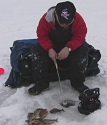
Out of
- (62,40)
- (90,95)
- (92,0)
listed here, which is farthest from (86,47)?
(92,0)

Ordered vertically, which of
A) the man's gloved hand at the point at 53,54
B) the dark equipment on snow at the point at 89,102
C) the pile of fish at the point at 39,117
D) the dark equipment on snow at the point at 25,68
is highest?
the man's gloved hand at the point at 53,54

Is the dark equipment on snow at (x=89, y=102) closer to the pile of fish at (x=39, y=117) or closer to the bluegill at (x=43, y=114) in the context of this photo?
the pile of fish at (x=39, y=117)

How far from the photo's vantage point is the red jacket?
375cm

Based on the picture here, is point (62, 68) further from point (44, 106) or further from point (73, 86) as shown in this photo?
point (44, 106)

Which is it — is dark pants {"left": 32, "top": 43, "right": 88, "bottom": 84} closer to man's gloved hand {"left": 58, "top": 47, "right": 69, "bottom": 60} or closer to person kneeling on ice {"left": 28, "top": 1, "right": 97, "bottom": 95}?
person kneeling on ice {"left": 28, "top": 1, "right": 97, "bottom": 95}

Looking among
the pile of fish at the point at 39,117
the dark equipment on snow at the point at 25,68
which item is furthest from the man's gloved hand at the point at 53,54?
the pile of fish at the point at 39,117

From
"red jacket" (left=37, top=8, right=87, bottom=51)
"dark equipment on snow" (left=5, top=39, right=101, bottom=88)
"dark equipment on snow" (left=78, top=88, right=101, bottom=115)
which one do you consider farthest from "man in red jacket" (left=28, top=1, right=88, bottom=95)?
"dark equipment on snow" (left=78, top=88, right=101, bottom=115)

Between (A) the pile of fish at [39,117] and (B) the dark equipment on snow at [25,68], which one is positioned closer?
(A) the pile of fish at [39,117]

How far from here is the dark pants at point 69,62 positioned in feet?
12.5

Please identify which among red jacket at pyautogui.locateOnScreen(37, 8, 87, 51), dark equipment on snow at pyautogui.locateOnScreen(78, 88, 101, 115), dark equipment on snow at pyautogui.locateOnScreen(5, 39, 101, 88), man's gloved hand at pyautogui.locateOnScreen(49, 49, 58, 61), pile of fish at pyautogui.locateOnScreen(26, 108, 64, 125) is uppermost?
red jacket at pyautogui.locateOnScreen(37, 8, 87, 51)

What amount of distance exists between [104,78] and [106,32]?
66.3 inches

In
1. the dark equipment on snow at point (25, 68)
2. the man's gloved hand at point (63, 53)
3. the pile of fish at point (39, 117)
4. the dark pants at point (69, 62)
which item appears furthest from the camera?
the dark equipment on snow at point (25, 68)

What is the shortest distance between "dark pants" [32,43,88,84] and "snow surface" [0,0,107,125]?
184 mm

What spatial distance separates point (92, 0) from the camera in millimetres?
7426
